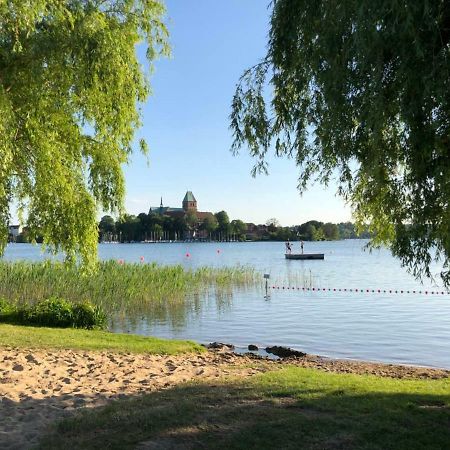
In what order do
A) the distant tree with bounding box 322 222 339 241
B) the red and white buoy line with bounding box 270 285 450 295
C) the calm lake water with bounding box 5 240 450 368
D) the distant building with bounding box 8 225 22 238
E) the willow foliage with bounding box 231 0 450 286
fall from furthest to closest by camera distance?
1. the distant tree with bounding box 322 222 339 241
2. the red and white buoy line with bounding box 270 285 450 295
3. the calm lake water with bounding box 5 240 450 368
4. the distant building with bounding box 8 225 22 238
5. the willow foliage with bounding box 231 0 450 286

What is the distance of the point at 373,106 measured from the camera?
4.63m

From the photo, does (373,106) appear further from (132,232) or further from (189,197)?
(189,197)

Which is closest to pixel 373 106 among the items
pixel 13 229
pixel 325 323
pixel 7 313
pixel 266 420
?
pixel 266 420

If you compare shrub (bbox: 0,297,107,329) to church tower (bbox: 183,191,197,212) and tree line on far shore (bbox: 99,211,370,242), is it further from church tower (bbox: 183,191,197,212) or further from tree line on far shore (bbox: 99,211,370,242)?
church tower (bbox: 183,191,197,212)

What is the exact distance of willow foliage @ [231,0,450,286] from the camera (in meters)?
4.46

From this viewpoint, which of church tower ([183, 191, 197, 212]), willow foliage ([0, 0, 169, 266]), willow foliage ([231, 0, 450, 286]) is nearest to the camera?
willow foliage ([231, 0, 450, 286])

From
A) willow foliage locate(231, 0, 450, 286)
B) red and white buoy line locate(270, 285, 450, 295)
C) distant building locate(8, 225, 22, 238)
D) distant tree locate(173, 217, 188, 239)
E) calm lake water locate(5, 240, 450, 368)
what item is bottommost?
calm lake water locate(5, 240, 450, 368)

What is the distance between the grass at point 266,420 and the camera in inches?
196

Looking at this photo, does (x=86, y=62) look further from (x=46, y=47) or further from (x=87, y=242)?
(x=87, y=242)

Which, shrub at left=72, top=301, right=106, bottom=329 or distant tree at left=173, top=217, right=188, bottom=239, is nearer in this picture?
shrub at left=72, top=301, right=106, bottom=329

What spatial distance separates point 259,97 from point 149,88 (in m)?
4.54

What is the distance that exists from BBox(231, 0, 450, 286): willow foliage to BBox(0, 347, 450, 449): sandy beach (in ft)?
12.4

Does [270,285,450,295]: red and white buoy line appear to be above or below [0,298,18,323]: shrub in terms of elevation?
below

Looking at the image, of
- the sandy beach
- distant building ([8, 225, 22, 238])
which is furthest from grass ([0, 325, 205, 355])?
distant building ([8, 225, 22, 238])
